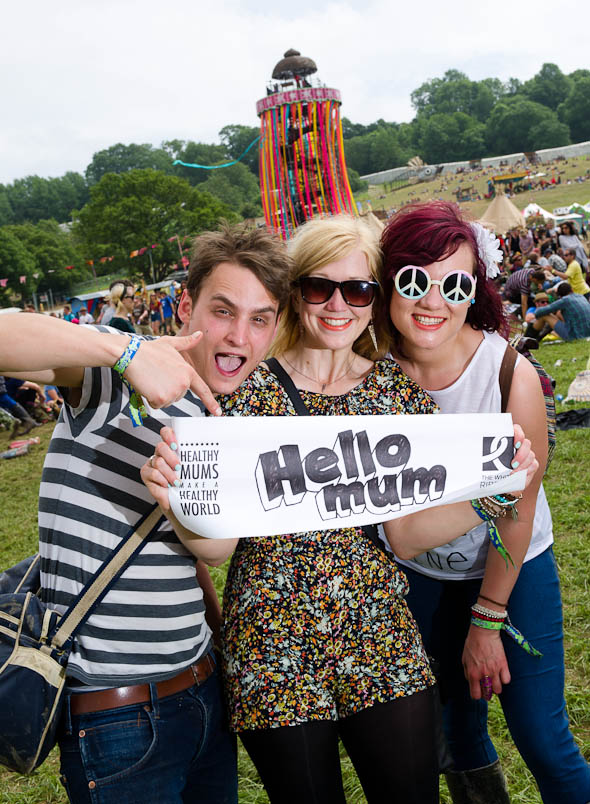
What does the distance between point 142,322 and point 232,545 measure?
1770 centimetres

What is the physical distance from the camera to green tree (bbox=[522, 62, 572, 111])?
112 m

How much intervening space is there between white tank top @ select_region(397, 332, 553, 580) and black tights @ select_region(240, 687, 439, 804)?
59 centimetres

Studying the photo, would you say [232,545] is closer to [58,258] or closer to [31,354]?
[31,354]

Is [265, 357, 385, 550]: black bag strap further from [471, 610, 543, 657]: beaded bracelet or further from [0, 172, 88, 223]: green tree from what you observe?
[0, 172, 88, 223]: green tree

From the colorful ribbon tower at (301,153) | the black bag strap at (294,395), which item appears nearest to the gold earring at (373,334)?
the black bag strap at (294,395)

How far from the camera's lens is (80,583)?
5.59 feet

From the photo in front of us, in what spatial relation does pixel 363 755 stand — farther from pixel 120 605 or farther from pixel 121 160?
pixel 121 160

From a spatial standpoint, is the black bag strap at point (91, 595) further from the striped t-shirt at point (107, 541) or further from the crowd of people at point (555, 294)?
the crowd of people at point (555, 294)

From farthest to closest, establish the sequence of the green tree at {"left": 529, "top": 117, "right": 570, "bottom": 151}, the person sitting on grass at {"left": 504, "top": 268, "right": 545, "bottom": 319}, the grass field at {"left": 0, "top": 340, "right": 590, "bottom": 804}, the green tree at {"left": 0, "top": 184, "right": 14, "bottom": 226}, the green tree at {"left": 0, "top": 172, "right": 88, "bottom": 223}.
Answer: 1. the green tree at {"left": 0, "top": 172, "right": 88, "bottom": 223}
2. the green tree at {"left": 0, "top": 184, "right": 14, "bottom": 226}
3. the green tree at {"left": 529, "top": 117, "right": 570, "bottom": 151}
4. the person sitting on grass at {"left": 504, "top": 268, "right": 545, "bottom": 319}
5. the grass field at {"left": 0, "top": 340, "right": 590, "bottom": 804}

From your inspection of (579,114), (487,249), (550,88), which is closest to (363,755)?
(487,249)

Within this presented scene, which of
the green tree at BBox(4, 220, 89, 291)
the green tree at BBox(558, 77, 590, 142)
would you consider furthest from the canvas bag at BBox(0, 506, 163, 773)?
the green tree at BBox(558, 77, 590, 142)

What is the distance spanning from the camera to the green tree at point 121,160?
454ft

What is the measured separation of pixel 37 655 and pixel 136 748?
36 cm

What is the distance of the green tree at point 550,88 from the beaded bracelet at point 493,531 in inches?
4994
